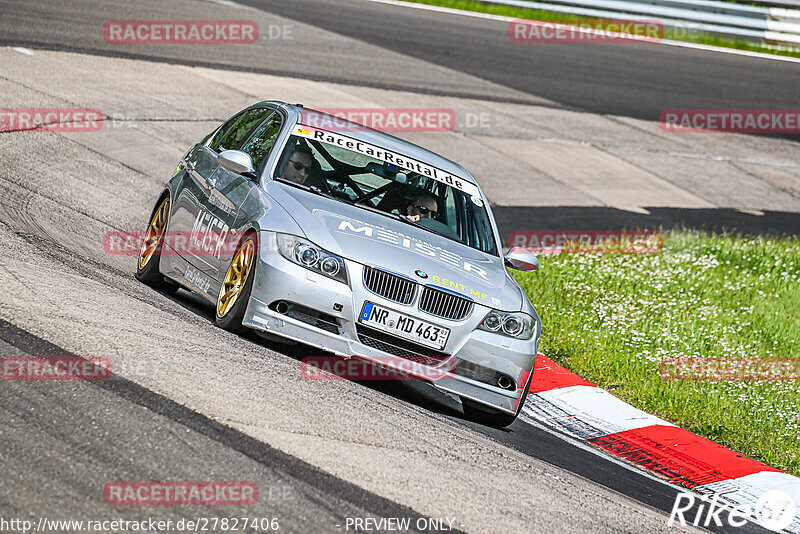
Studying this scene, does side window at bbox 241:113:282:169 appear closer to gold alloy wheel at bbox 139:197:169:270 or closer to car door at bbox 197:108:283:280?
car door at bbox 197:108:283:280

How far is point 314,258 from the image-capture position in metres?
6.42

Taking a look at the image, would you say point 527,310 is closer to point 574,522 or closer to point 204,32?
point 574,522

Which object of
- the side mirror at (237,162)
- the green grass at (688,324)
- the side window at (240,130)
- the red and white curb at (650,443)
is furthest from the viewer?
the side window at (240,130)

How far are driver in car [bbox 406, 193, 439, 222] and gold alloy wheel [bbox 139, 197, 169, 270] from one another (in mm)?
1980

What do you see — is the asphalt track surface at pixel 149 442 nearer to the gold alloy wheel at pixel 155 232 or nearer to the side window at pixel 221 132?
the gold alloy wheel at pixel 155 232

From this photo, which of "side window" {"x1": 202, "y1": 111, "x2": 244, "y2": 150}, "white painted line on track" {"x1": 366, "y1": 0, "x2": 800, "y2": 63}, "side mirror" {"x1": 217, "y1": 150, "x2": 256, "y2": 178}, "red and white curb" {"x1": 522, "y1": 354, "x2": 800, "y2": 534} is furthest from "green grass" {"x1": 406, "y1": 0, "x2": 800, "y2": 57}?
"side mirror" {"x1": 217, "y1": 150, "x2": 256, "y2": 178}

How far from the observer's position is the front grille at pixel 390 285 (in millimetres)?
6418

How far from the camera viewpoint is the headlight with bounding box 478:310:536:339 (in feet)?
21.9

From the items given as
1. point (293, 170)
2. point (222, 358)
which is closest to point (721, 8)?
point (293, 170)

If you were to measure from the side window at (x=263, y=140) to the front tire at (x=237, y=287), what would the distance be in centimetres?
103

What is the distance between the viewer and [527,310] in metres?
6.94

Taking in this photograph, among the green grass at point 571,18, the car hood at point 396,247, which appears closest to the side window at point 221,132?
the car hood at point 396,247

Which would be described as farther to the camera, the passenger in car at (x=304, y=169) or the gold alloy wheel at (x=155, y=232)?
the gold alloy wheel at (x=155, y=232)

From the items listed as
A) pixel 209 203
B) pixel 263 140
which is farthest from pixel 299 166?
pixel 209 203
